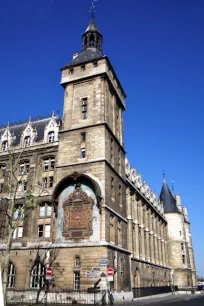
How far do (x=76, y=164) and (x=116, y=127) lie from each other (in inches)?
349

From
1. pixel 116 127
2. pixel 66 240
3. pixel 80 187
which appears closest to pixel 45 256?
pixel 66 240

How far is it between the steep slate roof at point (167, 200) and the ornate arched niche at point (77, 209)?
44.6m

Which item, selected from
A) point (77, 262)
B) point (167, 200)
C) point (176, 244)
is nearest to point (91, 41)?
point (77, 262)

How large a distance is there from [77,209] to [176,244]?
4361cm

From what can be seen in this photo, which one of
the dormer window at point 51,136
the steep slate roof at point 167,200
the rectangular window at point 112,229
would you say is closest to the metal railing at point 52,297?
the rectangular window at point 112,229

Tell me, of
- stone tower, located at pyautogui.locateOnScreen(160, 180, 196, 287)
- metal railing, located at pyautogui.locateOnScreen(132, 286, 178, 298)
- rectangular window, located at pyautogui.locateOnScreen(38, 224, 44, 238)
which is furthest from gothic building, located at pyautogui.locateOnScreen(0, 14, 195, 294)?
stone tower, located at pyautogui.locateOnScreen(160, 180, 196, 287)

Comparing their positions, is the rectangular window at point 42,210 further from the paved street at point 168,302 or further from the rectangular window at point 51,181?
the paved street at point 168,302

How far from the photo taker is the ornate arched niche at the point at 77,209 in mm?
28984

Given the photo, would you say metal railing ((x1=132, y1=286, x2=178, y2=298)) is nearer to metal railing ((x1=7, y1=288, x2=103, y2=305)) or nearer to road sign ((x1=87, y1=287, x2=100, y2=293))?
road sign ((x1=87, y1=287, x2=100, y2=293))

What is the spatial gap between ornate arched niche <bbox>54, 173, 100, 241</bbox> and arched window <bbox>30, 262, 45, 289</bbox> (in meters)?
3.54

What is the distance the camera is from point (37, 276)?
29.9m

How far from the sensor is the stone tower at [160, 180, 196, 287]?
208 ft

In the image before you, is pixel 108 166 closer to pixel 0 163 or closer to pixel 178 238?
pixel 0 163

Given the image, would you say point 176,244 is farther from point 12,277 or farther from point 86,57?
point 86,57
